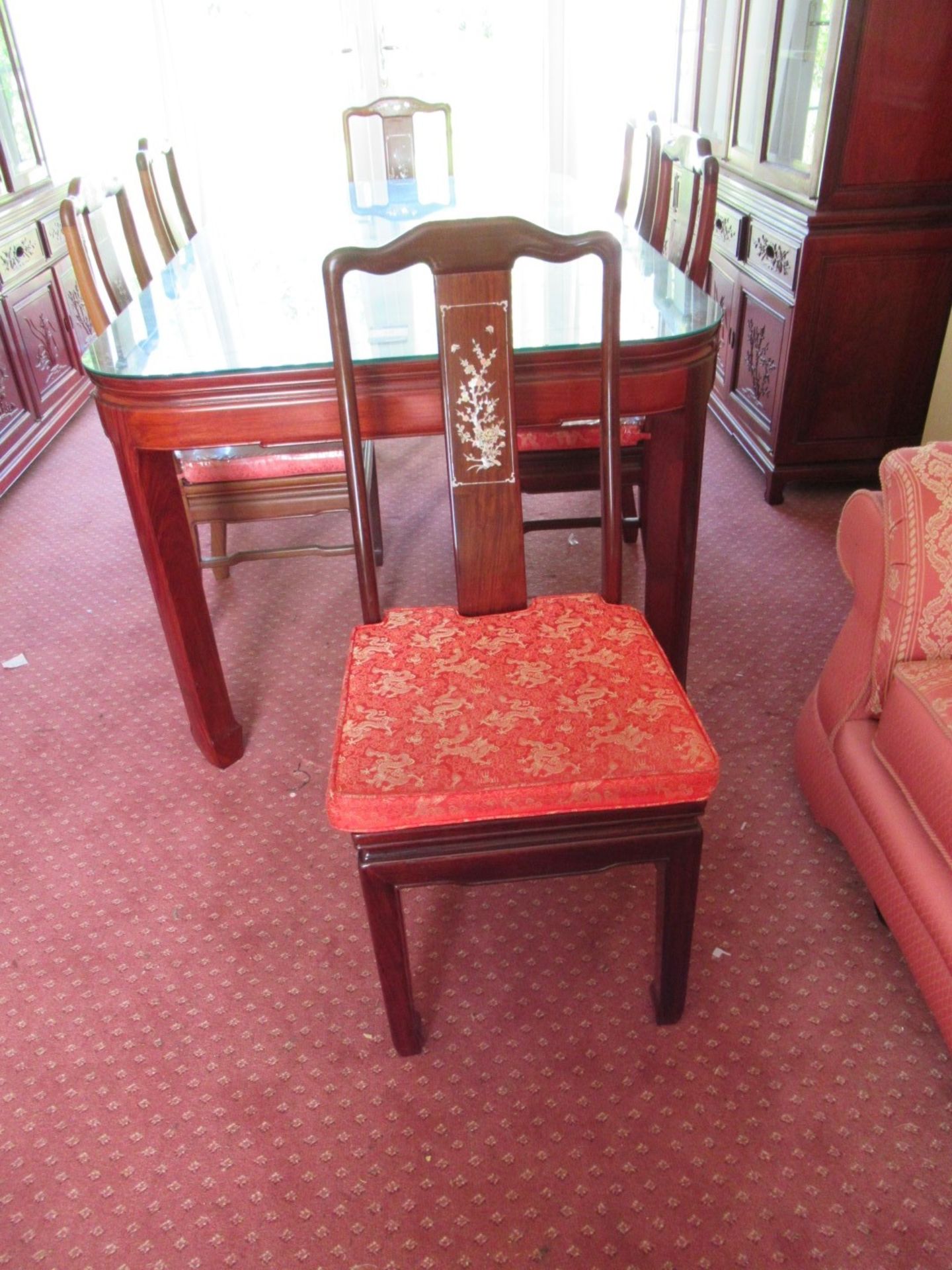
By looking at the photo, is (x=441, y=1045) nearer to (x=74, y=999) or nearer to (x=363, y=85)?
(x=74, y=999)

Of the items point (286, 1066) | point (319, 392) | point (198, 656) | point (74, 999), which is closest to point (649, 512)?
point (319, 392)

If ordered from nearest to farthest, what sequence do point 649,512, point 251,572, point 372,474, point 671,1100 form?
point 671,1100 < point 649,512 < point 372,474 < point 251,572

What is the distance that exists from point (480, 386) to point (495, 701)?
0.45 m

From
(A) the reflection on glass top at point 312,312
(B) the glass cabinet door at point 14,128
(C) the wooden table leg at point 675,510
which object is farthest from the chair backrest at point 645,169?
(B) the glass cabinet door at point 14,128

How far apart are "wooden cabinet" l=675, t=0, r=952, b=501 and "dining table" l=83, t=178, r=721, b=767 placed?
72 cm

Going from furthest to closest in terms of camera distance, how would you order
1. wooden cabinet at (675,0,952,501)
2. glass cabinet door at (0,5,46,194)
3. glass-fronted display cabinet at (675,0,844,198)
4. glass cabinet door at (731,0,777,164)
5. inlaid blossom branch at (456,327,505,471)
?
glass cabinet door at (0,5,46,194) → glass cabinet door at (731,0,777,164) → glass-fronted display cabinet at (675,0,844,198) → wooden cabinet at (675,0,952,501) → inlaid blossom branch at (456,327,505,471)

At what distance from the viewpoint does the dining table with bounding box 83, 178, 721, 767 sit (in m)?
1.41

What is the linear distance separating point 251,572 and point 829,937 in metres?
1.74

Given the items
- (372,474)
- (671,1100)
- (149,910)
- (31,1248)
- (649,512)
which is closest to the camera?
(31,1248)

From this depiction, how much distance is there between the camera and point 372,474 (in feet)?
7.61

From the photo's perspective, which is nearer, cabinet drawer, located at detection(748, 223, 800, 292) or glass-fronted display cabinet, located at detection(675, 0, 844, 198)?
glass-fronted display cabinet, located at detection(675, 0, 844, 198)

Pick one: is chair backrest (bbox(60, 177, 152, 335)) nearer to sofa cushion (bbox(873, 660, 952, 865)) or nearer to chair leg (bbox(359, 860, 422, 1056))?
chair leg (bbox(359, 860, 422, 1056))

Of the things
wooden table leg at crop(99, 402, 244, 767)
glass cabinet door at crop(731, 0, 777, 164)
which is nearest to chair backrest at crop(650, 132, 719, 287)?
glass cabinet door at crop(731, 0, 777, 164)

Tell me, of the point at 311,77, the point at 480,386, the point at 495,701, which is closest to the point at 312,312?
the point at 480,386
